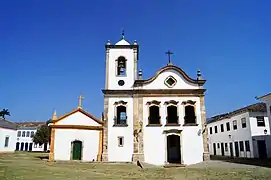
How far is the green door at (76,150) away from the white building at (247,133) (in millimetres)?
20258

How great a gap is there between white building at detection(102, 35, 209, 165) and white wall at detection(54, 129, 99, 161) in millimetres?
1047

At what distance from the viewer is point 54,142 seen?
20.9 m

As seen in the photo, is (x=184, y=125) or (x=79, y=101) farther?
(x=79, y=101)

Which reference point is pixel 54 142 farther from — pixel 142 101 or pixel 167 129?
pixel 167 129

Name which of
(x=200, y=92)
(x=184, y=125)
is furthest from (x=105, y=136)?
(x=200, y=92)

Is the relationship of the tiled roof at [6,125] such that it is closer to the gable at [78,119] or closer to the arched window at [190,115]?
the gable at [78,119]

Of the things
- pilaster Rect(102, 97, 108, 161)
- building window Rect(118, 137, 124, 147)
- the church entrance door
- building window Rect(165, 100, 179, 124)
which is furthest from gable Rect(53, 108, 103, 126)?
the church entrance door

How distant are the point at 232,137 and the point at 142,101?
1794 cm

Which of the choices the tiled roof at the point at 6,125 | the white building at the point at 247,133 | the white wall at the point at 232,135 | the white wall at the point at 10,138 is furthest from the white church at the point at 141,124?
the tiled roof at the point at 6,125

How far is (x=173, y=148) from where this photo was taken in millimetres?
22594

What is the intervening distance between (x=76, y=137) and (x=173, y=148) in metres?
8.96

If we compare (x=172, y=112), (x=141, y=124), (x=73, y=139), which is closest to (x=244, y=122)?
(x=172, y=112)

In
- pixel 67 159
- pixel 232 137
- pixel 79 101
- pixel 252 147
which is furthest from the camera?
pixel 232 137

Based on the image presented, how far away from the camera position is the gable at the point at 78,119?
21.5 m
